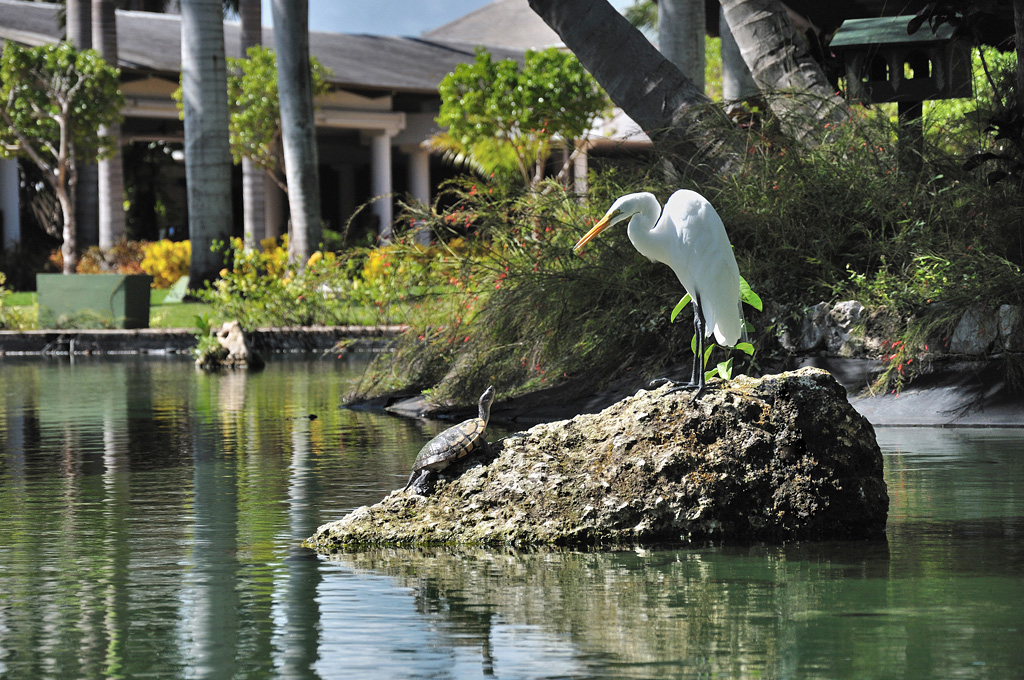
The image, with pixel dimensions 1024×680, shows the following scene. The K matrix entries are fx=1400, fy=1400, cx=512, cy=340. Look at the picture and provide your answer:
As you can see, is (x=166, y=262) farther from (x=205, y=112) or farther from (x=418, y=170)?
(x=418, y=170)

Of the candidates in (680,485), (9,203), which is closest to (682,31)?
(680,485)

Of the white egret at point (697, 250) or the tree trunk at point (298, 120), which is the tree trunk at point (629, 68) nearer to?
the white egret at point (697, 250)

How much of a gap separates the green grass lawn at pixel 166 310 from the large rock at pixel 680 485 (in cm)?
1444

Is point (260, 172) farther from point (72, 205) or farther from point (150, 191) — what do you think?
point (150, 191)

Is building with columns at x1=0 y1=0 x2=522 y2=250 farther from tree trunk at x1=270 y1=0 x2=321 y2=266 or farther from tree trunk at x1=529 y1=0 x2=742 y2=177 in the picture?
tree trunk at x1=529 y1=0 x2=742 y2=177

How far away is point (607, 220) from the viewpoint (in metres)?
6.52

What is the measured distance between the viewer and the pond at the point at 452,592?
4090 mm

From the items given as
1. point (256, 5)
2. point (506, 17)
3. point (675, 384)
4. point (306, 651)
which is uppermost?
point (506, 17)

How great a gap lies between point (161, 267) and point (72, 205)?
7.60 feet

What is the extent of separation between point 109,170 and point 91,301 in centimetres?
837

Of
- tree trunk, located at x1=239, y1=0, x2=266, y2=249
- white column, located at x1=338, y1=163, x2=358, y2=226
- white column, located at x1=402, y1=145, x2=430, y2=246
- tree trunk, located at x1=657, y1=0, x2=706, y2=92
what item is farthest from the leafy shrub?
white column, located at x1=338, y1=163, x2=358, y2=226

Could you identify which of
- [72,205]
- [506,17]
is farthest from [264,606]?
[506,17]

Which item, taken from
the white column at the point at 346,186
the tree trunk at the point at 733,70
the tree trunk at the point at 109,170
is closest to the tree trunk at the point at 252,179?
the tree trunk at the point at 109,170

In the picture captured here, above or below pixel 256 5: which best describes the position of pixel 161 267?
below
